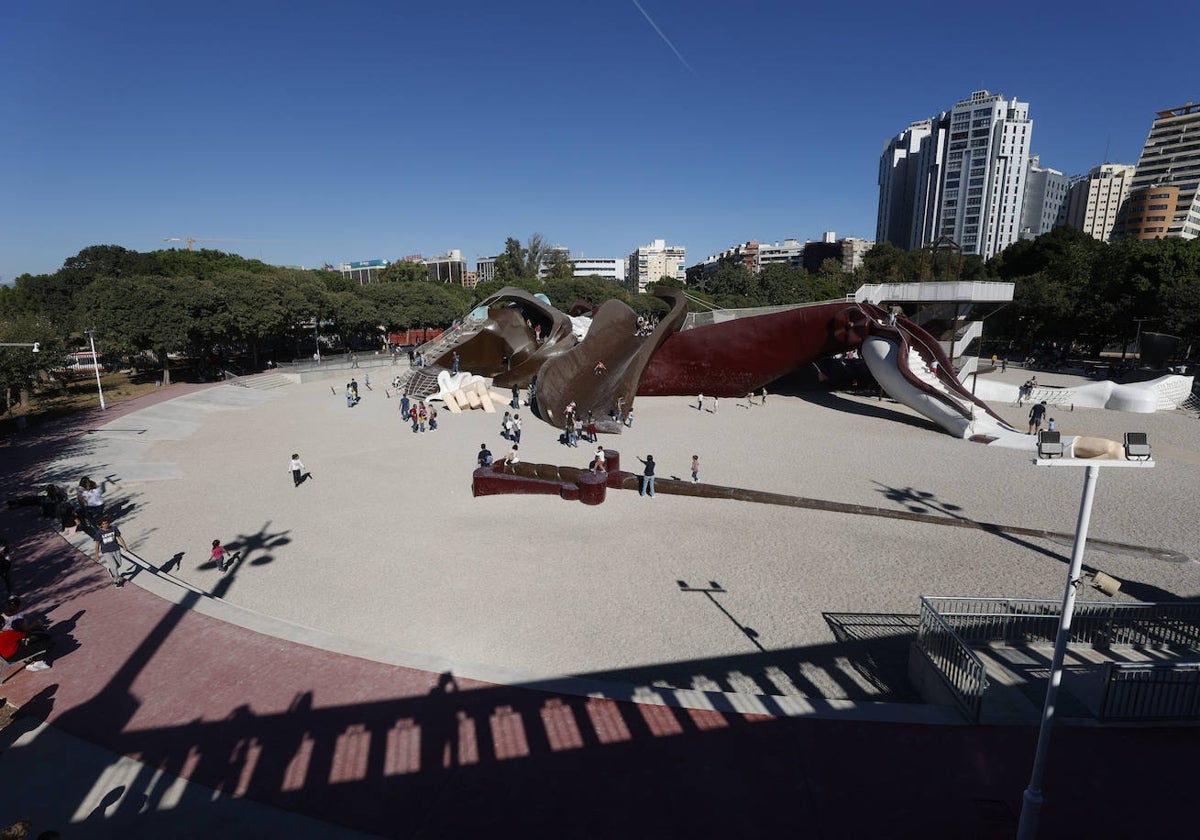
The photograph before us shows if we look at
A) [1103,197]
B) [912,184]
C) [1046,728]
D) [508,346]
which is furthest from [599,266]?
[1046,728]

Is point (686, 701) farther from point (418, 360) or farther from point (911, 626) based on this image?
point (418, 360)

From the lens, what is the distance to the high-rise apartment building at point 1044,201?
451 feet

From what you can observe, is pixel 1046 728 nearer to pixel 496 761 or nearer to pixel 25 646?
pixel 496 761

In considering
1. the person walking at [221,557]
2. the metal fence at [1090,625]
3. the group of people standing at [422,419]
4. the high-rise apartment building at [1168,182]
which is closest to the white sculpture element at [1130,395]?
the metal fence at [1090,625]

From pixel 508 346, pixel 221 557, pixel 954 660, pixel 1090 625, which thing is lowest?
pixel 221 557

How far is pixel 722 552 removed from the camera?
12.1 meters

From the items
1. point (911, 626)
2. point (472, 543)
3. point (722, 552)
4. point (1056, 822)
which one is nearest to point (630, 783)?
point (1056, 822)

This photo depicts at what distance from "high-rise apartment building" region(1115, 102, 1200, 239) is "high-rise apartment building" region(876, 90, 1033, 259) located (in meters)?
21.4

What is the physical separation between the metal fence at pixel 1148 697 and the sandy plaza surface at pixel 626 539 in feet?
8.50

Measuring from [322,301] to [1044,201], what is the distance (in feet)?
536

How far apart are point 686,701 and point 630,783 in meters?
1.46

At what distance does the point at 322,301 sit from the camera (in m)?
44.4

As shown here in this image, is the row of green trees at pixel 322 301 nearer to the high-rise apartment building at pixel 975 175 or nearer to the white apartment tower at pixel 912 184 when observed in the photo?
the high-rise apartment building at pixel 975 175

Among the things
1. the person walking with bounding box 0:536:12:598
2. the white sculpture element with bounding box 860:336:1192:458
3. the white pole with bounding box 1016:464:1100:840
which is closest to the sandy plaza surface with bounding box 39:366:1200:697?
the white sculpture element with bounding box 860:336:1192:458
